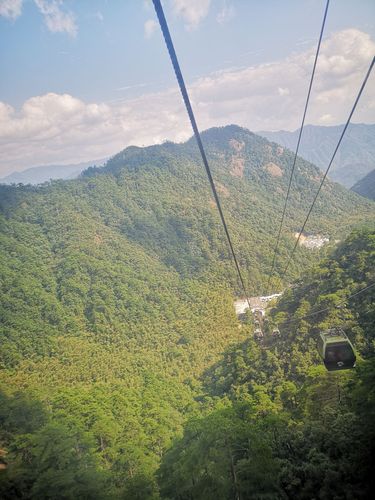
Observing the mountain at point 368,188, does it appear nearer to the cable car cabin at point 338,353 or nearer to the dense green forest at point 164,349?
the dense green forest at point 164,349

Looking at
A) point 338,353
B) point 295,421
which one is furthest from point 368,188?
point 338,353

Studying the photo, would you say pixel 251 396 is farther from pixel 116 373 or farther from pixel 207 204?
pixel 207 204

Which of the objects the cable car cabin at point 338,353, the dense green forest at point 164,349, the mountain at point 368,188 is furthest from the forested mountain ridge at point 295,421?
the mountain at point 368,188

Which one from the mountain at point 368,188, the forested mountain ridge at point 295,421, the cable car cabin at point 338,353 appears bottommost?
the forested mountain ridge at point 295,421

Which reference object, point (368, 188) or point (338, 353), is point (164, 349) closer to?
point (338, 353)

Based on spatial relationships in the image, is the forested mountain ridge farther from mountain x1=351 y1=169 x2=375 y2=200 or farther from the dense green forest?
mountain x1=351 y1=169 x2=375 y2=200

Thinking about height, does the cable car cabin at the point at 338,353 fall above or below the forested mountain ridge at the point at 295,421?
above

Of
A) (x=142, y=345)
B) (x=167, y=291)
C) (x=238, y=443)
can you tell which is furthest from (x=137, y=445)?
(x=167, y=291)

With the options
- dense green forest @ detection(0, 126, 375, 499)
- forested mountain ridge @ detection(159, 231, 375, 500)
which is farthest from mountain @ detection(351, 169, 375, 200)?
forested mountain ridge @ detection(159, 231, 375, 500)
